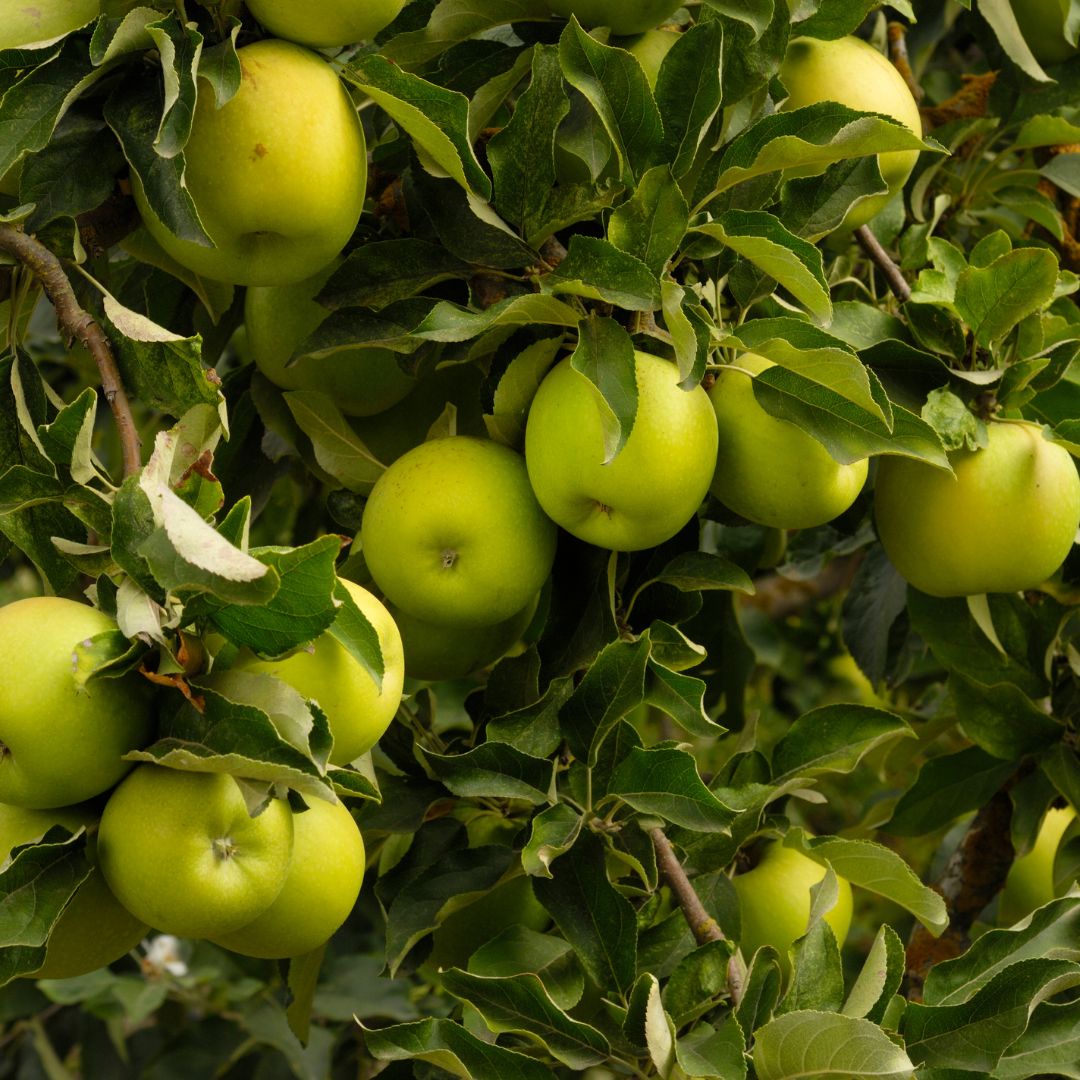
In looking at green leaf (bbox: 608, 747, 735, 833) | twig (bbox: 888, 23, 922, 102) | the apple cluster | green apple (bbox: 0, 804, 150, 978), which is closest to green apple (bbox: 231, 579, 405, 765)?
the apple cluster

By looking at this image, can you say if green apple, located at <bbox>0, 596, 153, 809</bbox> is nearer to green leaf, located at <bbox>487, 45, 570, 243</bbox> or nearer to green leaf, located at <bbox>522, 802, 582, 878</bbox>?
green leaf, located at <bbox>522, 802, 582, 878</bbox>

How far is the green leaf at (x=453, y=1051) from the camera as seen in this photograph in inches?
39.3

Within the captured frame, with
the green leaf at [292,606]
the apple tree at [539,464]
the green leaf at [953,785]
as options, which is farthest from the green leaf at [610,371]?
the green leaf at [953,785]

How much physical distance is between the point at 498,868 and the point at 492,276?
503mm

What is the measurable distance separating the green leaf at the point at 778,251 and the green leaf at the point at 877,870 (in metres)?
0.45

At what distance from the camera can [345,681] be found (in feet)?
2.99

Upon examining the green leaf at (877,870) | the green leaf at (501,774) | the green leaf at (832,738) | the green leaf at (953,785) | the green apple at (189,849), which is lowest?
the green leaf at (953,785)

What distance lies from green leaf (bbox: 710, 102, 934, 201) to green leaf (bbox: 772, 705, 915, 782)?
477 millimetres

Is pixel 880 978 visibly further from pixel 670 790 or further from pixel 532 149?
pixel 532 149

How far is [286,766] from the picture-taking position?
78cm

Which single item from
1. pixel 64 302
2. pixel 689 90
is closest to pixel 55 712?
pixel 64 302

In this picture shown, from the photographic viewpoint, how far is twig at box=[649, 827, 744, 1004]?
1153 millimetres

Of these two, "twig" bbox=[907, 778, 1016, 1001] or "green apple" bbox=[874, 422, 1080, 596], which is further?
"twig" bbox=[907, 778, 1016, 1001]

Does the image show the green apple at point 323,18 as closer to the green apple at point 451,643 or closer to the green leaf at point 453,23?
the green leaf at point 453,23
